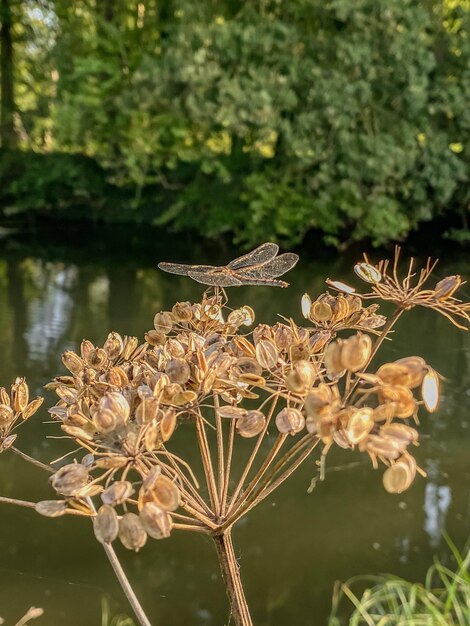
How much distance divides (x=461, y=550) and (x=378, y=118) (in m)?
3.81

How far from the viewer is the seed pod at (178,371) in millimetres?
448

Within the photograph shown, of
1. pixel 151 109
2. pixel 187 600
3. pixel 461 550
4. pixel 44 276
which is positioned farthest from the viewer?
pixel 151 109

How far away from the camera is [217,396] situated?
0.50 metres

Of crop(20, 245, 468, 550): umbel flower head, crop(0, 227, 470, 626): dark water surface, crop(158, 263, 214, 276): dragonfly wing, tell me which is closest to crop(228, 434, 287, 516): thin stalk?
crop(20, 245, 468, 550): umbel flower head

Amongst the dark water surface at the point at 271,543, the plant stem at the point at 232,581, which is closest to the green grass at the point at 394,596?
the dark water surface at the point at 271,543

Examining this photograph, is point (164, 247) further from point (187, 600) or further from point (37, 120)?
point (187, 600)

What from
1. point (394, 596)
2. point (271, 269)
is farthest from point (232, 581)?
point (394, 596)

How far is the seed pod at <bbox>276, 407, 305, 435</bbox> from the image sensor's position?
16.2 inches

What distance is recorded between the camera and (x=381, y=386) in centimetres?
37

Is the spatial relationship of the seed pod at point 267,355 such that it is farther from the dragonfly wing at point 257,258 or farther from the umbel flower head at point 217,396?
the dragonfly wing at point 257,258

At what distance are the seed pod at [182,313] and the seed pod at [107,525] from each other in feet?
0.77

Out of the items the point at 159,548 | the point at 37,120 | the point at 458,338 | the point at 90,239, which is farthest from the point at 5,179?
the point at 159,548

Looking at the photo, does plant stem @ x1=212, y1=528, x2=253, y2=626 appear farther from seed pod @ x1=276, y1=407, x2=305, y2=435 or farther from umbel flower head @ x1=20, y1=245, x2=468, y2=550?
seed pod @ x1=276, y1=407, x2=305, y2=435

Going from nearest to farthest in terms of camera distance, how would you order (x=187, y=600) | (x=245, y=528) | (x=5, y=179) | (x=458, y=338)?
(x=187, y=600)
(x=245, y=528)
(x=458, y=338)
(x=5, y=179)
